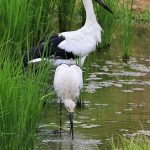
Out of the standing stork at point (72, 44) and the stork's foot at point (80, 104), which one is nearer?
the stork's foot at point (80, 104)

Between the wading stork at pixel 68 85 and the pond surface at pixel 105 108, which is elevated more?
the wading stork at pixel 68 85

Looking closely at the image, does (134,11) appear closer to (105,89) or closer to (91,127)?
(105,89)

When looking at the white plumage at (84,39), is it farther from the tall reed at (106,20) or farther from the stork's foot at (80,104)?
the tall reed at (106,20)

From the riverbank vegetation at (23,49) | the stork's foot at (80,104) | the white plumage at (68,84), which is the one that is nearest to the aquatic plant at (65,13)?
the riverbank vegetation at (23,49)

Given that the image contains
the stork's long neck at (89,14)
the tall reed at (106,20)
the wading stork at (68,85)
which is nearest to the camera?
the wading stork at (68,85)

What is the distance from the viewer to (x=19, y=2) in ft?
28.9

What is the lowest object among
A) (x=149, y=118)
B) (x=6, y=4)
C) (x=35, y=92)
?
(x=149, y=118)

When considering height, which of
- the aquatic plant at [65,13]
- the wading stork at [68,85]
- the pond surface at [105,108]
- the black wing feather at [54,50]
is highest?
the aquatic plant at [65,13]

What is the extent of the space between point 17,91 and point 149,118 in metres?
2.76

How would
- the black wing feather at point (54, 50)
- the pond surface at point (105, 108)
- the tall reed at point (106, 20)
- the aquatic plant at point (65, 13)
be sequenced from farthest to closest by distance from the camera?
the tall reed at point (106, 20), the aquatic plant at point (65, 13), the black wing feather at point (54, 50), the pond surface at point (105, 108)

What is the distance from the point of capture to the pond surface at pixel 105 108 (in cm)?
739

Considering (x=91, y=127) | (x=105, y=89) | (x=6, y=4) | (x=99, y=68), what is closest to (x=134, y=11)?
(x=99, y=68)

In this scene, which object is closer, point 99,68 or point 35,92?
point 35,92

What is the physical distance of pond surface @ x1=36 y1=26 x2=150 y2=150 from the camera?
24.3 ft
